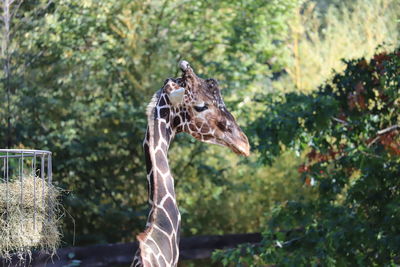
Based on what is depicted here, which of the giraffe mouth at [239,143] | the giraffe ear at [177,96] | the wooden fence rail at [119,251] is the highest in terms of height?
the giraffe ear at [177,96]

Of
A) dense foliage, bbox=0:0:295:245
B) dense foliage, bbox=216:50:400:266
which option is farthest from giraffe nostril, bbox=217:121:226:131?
dense foliage, bbox=0:0:295:245

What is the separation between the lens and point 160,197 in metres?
3.62

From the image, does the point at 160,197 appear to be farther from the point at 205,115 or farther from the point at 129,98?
the point at 129,98

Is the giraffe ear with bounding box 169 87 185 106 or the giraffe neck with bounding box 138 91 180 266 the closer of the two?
the giraffe neck with bounding box 138 91 180 266

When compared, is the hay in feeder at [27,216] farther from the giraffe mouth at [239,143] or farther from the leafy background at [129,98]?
the leafy background at [129,98]

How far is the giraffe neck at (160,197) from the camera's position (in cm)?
354

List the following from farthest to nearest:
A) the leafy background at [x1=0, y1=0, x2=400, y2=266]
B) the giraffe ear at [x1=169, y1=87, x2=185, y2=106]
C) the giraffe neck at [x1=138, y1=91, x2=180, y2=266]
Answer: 1. the leafy background at [x1=0, y1=0, x2=400, y2=266]
2. the giraffe ear at [x1=169, y1=87, x2=185, y2=106]
3. the giraffe neck at [x1=138, y1=91, x2=180, y2=266]

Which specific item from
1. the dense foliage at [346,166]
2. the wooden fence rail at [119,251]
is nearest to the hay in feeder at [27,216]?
the wooden fence rail at [119,251]

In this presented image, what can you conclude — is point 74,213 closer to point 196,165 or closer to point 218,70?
→ point 196,165

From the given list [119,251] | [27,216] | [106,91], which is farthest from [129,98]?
[27,216]

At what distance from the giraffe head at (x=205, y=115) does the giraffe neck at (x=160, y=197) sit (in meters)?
0.13

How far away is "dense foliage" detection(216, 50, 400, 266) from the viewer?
6.09 metres

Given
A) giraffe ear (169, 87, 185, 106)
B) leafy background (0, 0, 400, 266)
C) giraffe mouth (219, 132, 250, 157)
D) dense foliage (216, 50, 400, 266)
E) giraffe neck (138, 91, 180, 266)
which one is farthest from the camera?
leafy background (0, 0, 400, 266)

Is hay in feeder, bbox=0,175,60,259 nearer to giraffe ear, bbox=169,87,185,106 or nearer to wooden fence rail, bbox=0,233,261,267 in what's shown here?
giraffe ear, bbox=169,87,185,106
